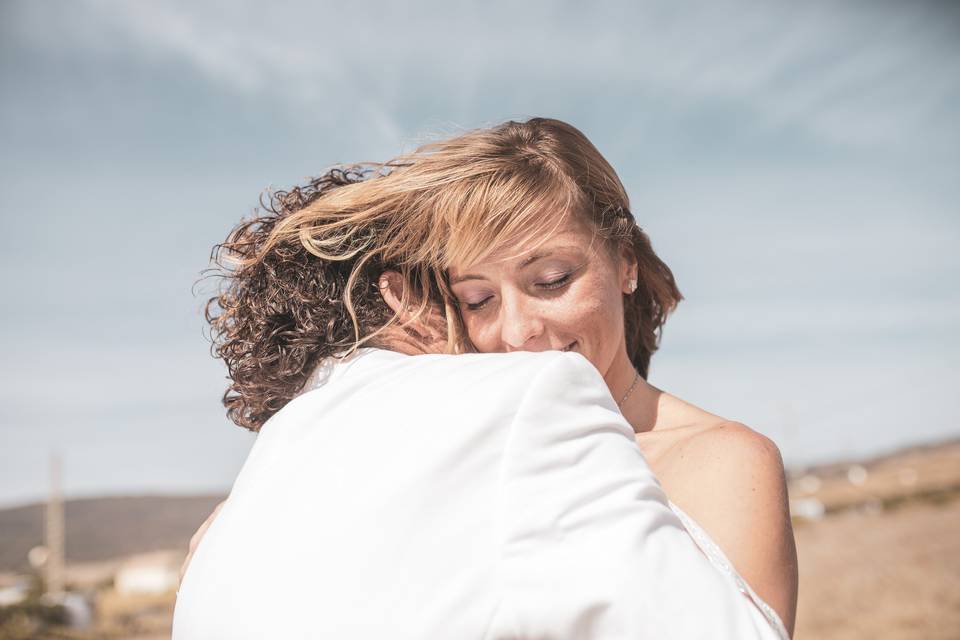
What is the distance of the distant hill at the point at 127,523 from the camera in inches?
2638

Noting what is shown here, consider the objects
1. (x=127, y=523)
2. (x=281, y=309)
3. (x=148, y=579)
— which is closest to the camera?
(x=281, y=309)

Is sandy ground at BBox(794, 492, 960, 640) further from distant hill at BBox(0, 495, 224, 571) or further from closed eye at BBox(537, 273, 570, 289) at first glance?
distant hill at BBox(0, 495, 224, 571)

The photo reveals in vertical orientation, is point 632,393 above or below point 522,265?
below

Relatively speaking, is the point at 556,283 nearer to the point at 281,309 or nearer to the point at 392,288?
the point at 392,288

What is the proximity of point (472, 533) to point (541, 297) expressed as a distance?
1.82 metres

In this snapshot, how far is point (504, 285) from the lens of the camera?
123 inches

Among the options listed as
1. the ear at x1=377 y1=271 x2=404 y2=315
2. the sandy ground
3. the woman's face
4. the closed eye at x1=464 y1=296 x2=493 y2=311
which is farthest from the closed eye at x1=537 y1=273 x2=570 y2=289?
the sandy ground

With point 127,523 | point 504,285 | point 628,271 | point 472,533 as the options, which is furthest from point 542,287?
point 127,523

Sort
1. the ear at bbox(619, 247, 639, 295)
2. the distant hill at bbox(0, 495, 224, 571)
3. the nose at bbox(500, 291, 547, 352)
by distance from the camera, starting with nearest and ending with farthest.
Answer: the nose at bbox(500, 291, 547, 352), the ear at bbox(619, 247, 639, 295), the distant hill at bbox(0, 495, 224, 571)

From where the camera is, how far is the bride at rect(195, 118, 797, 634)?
2467 mm

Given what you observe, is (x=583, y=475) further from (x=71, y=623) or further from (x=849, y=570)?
(x=849, y=570)

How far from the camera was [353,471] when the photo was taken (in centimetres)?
153

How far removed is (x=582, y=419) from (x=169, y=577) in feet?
177

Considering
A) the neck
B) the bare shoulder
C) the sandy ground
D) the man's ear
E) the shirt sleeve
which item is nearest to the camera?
the shirt sleeve
